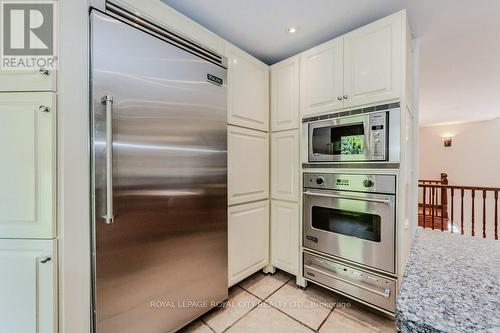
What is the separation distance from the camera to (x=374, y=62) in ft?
5.06

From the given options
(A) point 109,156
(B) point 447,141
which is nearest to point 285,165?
(A) point 109,156

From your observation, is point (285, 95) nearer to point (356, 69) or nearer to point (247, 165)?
point (356, 69)

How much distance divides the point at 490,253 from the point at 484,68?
9.51ft

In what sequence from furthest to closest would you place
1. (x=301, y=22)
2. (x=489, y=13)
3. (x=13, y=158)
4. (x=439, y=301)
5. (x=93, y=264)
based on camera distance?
(x=301, y=22)
(x=489, y=13)
(x=93, y=264)
(x=13, y=158)
(x=439, y=301)

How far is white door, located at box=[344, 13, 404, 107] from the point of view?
4.78 ft

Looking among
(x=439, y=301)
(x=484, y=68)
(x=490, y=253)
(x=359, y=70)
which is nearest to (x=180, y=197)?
(x=439, y=301)

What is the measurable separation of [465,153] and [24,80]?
25.4 ft

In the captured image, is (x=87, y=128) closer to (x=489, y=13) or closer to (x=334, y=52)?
(x=334, y=52)

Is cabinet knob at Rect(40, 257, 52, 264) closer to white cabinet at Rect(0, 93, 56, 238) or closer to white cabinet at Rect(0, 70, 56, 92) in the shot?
white cabinet at Rect(0, 93, 56, 238)

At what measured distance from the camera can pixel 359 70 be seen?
5.28ft

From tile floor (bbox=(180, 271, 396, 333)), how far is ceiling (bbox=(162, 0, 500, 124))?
221cm

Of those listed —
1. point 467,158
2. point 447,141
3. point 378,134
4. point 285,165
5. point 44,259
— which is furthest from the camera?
point 447,141

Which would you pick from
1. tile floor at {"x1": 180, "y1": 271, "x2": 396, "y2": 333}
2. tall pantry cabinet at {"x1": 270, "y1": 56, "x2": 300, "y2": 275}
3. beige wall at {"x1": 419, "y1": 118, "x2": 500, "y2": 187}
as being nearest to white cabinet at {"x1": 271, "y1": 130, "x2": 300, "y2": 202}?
tall pantry cabinet at {"x1": 270, "y1": 56, "x2": 300, "y2": 275}

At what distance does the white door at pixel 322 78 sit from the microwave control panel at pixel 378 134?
29 centimetres
